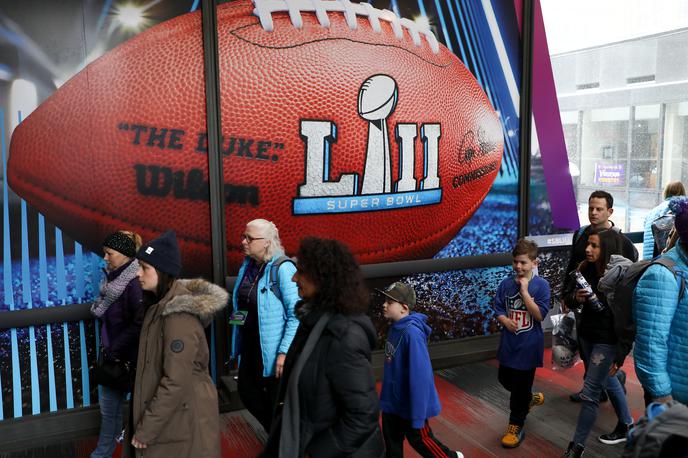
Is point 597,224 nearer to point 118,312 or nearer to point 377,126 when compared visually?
point 377,126

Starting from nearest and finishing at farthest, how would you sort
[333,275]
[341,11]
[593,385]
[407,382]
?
[333,275] < [407,382] < [593,385] < [341,11]

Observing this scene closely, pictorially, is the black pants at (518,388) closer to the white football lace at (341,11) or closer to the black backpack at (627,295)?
the black backpack at (627,295)

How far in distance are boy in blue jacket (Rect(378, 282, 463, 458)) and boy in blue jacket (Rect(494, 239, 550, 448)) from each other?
93 centimetres

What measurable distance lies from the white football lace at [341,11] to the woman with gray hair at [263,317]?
6.80 ft

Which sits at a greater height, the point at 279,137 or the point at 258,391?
the point at 279,137

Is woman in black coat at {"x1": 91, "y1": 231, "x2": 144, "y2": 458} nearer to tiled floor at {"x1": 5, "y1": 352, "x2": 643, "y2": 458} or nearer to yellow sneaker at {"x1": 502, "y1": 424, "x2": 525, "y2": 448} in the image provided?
tiled floor at {"x1": 5, "y1": 352, "x2": 643, "y2": 458}

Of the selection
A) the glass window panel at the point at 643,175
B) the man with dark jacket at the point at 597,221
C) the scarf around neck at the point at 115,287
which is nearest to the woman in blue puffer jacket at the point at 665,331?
the man with dark jacket at the point at 597,221

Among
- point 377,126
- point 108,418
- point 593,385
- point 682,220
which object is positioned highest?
point 377,126

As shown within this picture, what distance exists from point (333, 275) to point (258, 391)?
4.94 feet

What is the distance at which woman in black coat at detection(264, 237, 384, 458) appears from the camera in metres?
2.24

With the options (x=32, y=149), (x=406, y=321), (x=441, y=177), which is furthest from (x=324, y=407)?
(x=441, y=177)

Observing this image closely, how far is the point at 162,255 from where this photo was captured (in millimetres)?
2785

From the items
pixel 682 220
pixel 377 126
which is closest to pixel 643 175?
pixel 377 126

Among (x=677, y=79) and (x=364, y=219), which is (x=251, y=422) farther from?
(x=677, y=79)
